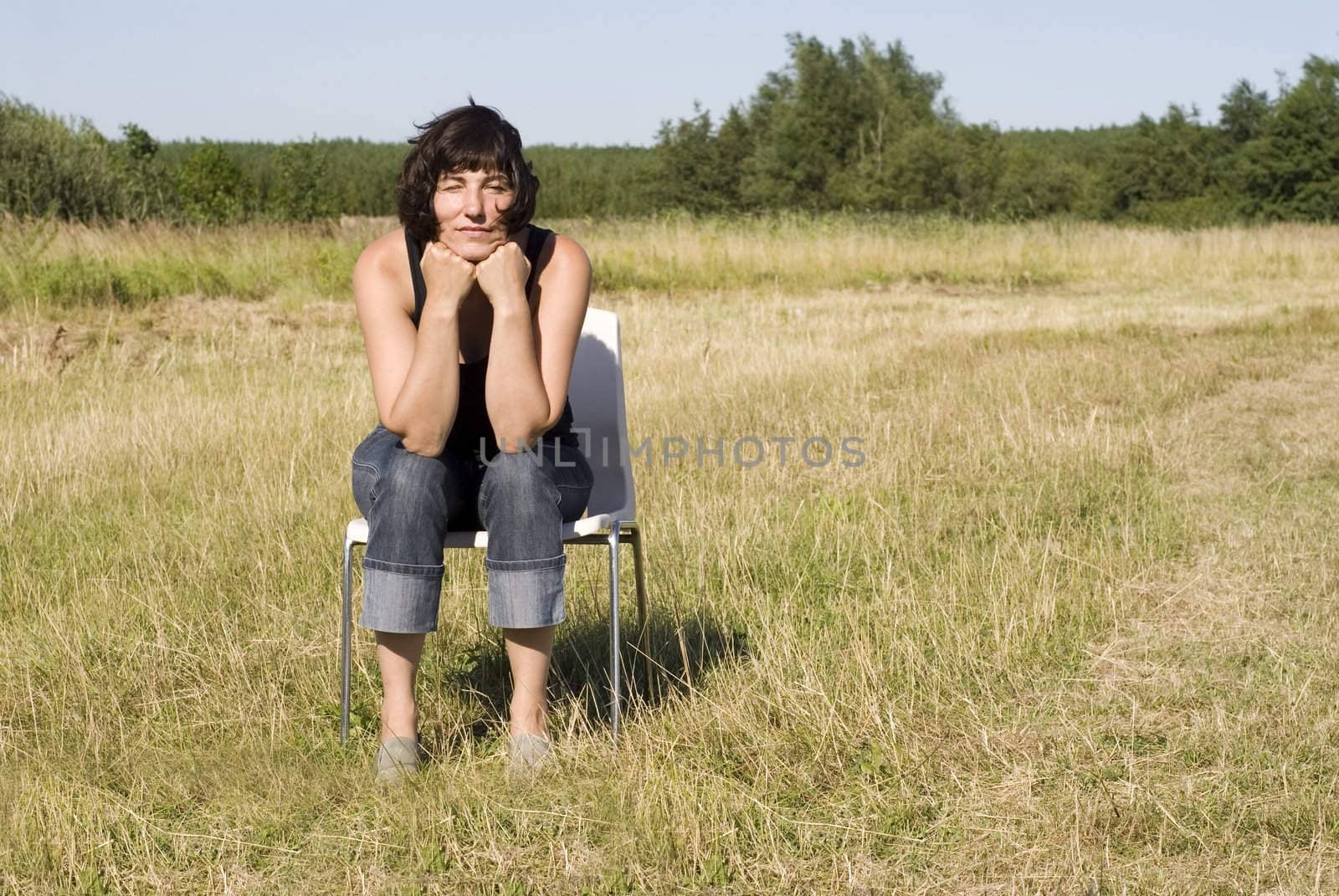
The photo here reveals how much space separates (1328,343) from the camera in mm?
10211

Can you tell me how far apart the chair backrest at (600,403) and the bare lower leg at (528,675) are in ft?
1.85

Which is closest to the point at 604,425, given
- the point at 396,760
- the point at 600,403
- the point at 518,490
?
the point at 600,403

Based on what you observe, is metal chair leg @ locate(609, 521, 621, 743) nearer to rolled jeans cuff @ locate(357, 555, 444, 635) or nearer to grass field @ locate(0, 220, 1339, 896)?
grass field @ locate(0, 220, 1339, 896)

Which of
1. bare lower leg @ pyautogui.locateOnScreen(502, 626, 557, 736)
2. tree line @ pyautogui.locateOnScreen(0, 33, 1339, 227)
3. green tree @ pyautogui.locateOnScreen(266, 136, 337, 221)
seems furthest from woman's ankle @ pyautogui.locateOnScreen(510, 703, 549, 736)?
green tree @ pyautogui.locateOnScreen(266, 136, 337, 221)

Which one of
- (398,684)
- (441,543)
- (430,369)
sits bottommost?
(398,684)

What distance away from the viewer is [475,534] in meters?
2.93

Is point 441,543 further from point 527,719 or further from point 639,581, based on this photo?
point 639,581

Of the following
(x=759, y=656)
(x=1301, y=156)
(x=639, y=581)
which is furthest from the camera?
(x=1301, y=156)

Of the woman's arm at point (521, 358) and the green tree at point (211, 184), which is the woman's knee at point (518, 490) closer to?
the woman's arm at point (521, 358)

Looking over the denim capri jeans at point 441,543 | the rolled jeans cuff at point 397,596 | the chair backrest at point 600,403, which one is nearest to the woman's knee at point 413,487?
the denim capri jeans at point 441,543

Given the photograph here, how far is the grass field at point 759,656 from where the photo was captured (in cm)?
256

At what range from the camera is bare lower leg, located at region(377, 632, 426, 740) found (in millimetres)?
2887

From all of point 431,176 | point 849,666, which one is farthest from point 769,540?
point 431,176

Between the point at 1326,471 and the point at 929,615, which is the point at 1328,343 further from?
the point at 929,615
